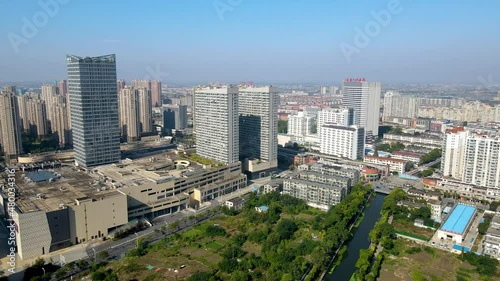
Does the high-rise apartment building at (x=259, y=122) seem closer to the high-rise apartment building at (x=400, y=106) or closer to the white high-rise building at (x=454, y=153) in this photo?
the white high-rise building at (x=454, y=153)

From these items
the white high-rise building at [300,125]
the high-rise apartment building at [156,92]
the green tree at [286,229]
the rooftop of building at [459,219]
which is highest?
the high-rise apartment building at [156,92]

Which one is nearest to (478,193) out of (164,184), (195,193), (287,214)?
(287,214)

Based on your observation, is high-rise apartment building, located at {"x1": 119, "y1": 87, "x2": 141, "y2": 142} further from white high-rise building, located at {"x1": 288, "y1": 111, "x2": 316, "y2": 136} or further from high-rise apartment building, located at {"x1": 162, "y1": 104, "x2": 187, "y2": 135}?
white high-rise building, located at {"x1": 288, "y1": 111, "x2": 316, "y2": 136}

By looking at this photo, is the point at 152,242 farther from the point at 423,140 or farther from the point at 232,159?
the point at 423,140

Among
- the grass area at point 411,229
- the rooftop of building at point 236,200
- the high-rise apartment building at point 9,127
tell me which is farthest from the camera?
the high-rise apartment building at point 9,127

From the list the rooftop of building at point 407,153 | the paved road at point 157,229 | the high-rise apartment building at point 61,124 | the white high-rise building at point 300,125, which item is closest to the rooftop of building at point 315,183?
the paved road at point 157,229

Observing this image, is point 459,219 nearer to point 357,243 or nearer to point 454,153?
point 357,243

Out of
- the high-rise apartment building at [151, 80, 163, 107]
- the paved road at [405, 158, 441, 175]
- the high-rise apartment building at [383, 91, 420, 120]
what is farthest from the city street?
the high-rise apartment building at [151, 80, 163, 107]
